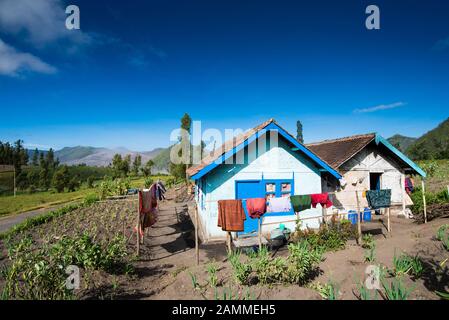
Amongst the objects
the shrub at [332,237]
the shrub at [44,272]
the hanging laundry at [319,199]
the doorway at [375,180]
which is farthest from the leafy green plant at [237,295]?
the doorway at [375,180]

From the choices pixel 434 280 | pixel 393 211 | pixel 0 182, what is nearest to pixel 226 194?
pixel 434 280

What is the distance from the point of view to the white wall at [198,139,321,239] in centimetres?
1111

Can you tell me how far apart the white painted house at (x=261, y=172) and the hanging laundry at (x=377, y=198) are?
1917mm

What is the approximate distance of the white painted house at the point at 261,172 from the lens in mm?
11086

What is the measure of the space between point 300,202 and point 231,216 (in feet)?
11.0

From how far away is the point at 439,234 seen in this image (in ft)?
25.3

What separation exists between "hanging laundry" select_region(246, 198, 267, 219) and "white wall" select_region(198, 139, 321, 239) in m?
2.00

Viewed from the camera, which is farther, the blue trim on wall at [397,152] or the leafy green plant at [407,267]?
the blue trim on wall at [397,152]

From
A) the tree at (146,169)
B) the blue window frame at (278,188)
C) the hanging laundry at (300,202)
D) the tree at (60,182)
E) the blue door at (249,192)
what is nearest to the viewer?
the hanging laundry at (300,202)

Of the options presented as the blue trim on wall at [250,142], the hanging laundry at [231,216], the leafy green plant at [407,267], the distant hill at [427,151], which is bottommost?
the leafy green plant at [407,267]

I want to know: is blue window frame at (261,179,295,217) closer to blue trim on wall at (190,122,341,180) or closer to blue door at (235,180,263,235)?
blue door at (235,180,263,235)

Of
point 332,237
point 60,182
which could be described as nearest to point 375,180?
point 332,237

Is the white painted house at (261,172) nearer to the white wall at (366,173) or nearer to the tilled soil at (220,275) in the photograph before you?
the tilled soil at (220,275)

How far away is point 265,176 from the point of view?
11828 mm
